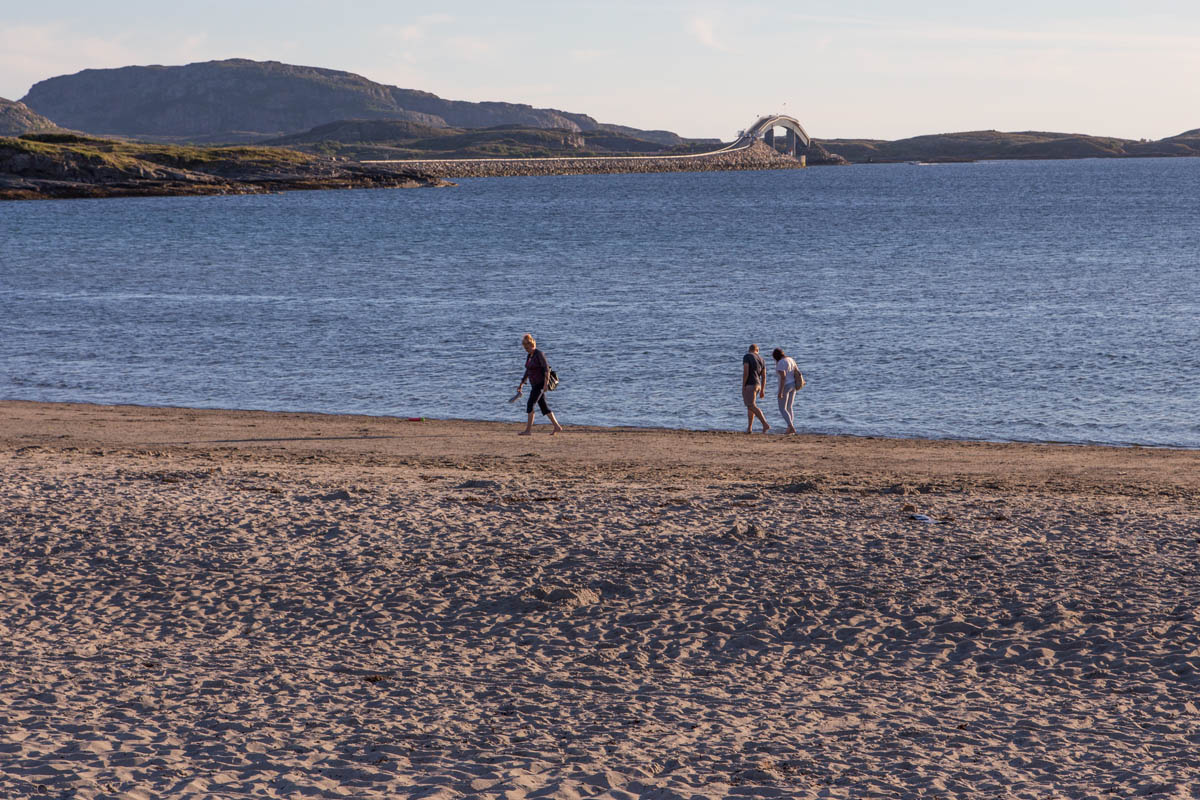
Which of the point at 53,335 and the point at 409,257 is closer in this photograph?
the point at 53,335

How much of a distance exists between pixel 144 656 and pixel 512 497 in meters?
5.71

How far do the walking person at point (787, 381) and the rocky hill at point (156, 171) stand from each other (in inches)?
4399

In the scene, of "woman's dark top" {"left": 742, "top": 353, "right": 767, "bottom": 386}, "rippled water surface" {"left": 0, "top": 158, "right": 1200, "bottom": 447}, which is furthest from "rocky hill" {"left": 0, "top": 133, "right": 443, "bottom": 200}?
"woman's dark top" {"left": 742, "top": 353, "right": 767, "bottom": 386}

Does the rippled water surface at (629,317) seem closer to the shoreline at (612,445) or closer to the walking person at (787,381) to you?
the shoreline at (612,445)

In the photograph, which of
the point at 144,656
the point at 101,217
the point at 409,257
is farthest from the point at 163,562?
the point at 101,217

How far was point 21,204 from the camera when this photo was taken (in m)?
109

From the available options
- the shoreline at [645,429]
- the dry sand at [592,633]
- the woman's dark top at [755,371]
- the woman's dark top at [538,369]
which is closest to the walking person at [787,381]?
the woman's dark top at [755,371]

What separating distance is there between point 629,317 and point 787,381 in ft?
65.7

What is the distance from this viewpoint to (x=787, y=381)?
21.2 m

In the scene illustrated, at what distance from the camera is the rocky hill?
120 m

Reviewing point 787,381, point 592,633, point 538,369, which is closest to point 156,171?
point 538,369

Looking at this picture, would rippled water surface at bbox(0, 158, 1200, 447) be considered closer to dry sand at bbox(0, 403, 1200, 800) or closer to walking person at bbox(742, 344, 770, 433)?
walking person at bbox(742, 344, 770, 433)

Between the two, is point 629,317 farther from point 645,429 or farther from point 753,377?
point 753,377

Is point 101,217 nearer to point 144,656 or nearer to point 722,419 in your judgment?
point 722,419
